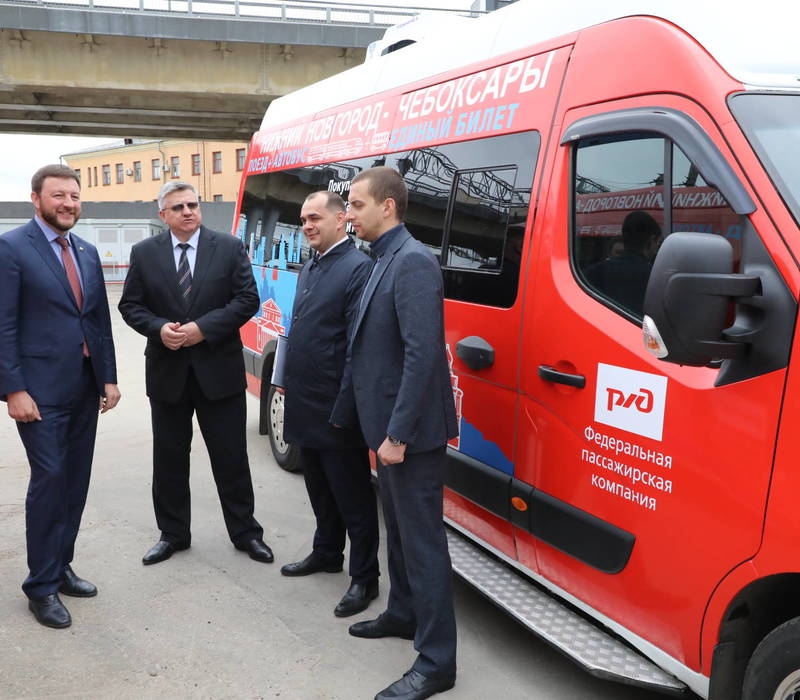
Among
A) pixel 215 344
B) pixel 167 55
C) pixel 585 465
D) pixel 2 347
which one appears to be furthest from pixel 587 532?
pixel 167 55

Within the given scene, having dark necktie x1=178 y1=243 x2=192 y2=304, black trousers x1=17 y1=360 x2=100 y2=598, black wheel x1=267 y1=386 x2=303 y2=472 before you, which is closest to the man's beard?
dark necktie x1=178 y1=243 x2=192 y2=304

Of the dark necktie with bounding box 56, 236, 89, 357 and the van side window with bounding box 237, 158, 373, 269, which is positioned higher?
the van side window with bounding box 237, 158, 373, 269

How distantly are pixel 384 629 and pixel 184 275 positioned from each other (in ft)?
6.61

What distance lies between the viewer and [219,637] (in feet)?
11.3

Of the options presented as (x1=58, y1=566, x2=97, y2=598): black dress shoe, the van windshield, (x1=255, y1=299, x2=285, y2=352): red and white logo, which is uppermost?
the van windshield

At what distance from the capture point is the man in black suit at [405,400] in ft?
8.99

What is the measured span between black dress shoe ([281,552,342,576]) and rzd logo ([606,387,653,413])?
2054 millimetres

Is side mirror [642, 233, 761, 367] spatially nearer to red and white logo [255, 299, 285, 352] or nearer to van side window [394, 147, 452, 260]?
van side window [394, 147, 452, 260]

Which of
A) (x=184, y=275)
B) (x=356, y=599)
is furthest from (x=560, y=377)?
(x=184, y=275)

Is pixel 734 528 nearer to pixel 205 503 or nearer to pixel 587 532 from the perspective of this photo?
pixel 587 532

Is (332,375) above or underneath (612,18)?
underneath

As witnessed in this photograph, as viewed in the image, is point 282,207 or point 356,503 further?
point 282,207

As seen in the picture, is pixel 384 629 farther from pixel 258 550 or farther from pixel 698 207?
pixel 698 207

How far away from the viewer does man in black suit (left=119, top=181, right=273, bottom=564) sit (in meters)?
4.03
